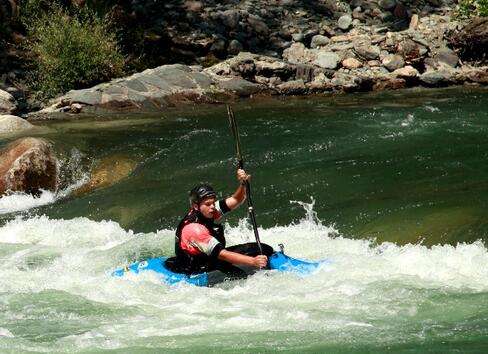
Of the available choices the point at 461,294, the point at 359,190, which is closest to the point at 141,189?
the point at 359,190

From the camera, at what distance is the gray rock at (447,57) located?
1934cm

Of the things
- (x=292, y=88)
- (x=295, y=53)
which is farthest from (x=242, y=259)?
(x=295, y=53)

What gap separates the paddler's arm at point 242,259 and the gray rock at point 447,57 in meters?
13.5

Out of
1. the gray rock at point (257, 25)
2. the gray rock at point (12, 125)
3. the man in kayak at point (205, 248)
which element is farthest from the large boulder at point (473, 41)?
the man in kayak at point (205, 248)

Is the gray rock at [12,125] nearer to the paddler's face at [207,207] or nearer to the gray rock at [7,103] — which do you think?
the gray rock at [7,103]

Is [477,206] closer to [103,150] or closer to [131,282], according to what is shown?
[131,282]

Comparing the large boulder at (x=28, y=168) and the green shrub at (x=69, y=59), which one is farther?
the green shrub at (x=69, y=59)

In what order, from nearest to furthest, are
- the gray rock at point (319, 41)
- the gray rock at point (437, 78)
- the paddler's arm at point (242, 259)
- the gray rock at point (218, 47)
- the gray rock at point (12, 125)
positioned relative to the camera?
the paddler's arm at point (242, 259) < the gray rock at point (12, 125) < the gray rock at point (437, 78) < the gray rock at point (218, 47) < the gray rock at point (319, 41)

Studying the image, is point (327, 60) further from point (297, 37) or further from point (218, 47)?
point (218, 47)

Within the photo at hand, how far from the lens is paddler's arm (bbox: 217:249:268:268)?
709 centimetres

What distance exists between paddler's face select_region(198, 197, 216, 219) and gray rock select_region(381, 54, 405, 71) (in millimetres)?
13079

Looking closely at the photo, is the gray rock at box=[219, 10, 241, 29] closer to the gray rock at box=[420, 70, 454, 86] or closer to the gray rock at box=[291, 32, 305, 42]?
the gray rock at box=[291, 32, 305, 42]

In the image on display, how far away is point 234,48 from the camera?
2133cm

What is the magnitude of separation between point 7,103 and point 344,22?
1014 centimetres
